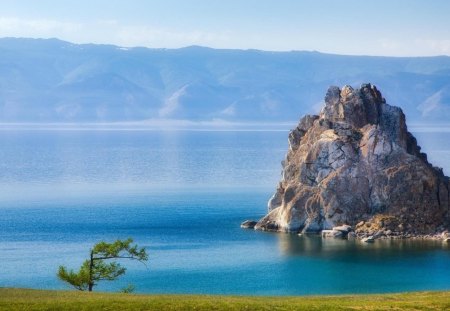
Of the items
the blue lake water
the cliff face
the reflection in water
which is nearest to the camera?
the blue lake water

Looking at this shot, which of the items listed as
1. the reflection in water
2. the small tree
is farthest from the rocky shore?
the small tree

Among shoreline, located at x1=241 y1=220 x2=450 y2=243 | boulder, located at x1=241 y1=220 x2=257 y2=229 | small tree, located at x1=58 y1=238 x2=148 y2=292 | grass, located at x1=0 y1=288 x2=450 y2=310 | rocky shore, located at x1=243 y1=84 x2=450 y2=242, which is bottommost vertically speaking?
grass, located at x1=0 y1=288 x2=450 y2=310

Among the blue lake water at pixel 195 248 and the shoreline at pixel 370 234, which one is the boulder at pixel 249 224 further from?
the shoreline at pixel 370 234

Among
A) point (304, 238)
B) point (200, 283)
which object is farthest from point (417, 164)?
point (200, 283)

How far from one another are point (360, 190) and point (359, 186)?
472mm

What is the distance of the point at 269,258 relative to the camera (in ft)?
285

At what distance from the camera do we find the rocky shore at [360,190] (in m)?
→ 99.8

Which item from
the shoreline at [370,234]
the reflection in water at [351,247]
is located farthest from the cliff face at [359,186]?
the reflection in water at [351,247]

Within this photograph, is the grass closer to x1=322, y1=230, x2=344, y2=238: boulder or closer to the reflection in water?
the reflection in water

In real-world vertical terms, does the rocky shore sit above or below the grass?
above

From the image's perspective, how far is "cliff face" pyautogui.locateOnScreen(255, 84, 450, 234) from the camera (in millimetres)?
100375

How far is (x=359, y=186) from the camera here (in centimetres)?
10256

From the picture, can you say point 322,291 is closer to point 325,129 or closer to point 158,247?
point 158,247

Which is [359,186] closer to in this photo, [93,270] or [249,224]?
[249,224]
